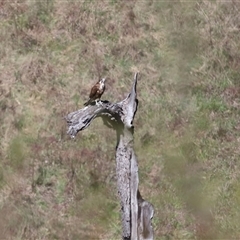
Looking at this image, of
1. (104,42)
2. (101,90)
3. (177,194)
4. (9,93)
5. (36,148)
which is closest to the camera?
(101,90)

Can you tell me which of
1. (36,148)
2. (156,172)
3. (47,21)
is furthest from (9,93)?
(156,172)

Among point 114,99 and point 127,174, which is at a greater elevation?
point 114,99

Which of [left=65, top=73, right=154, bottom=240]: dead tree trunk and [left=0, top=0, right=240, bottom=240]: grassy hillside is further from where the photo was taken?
[left=0, top=0, right=240, bottom=240]: grassy hillside

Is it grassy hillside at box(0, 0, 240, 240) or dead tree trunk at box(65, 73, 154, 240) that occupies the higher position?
grassy hillside at box(0, 0, 240, 240)

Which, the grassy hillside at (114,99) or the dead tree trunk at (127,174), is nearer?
the dead tree trunk at (127,174)

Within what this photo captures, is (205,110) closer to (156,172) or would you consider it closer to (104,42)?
(156,172)

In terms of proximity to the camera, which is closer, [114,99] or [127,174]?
[127,174]

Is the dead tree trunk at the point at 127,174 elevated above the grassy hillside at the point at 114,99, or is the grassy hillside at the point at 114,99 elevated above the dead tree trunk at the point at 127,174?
the grassy hillside at the point at 114,99

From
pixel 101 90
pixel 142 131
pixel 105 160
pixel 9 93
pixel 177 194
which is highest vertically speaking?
pixel 9 93
